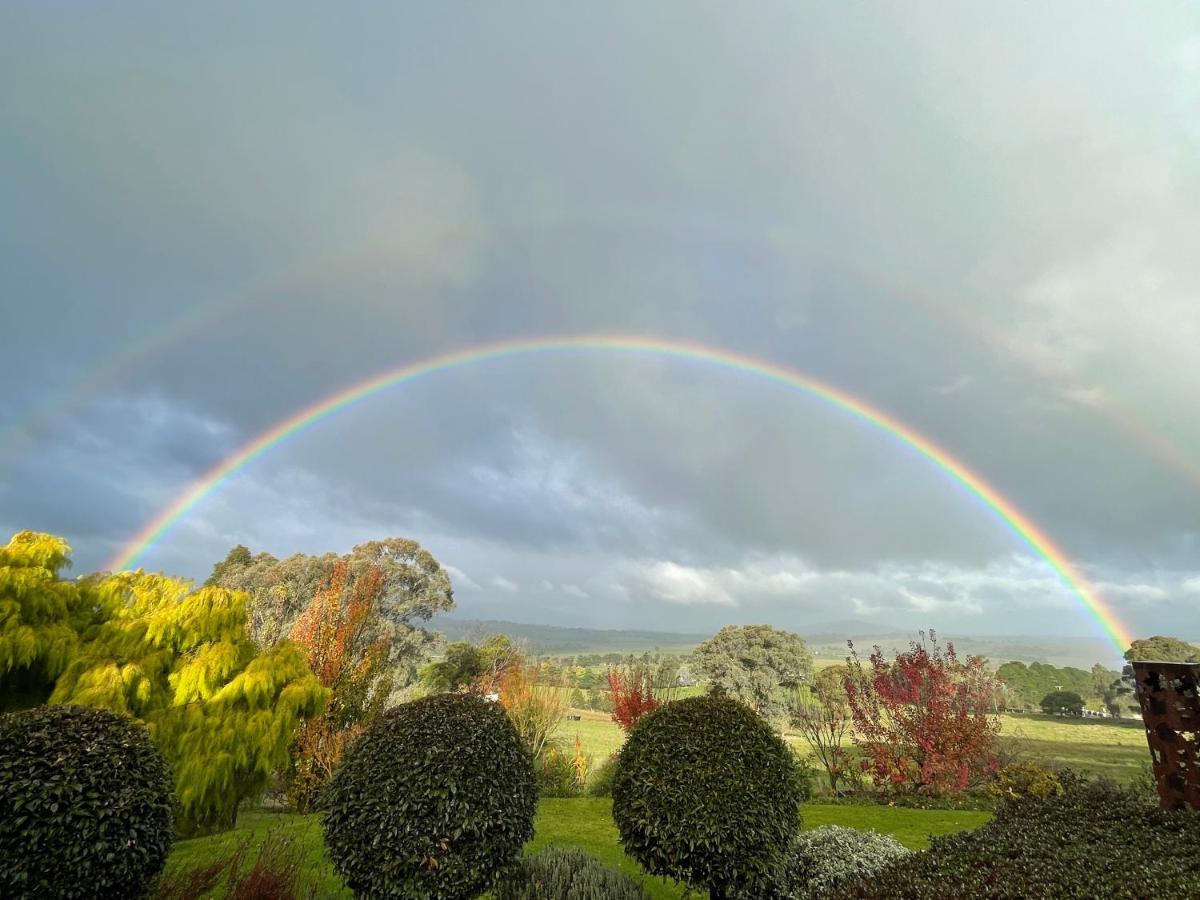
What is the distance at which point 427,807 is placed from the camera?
5.91 m

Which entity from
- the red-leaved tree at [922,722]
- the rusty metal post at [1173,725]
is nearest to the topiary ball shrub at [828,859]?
the rusty metal post at [1173,725]

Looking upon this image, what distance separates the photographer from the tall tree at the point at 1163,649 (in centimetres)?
2644

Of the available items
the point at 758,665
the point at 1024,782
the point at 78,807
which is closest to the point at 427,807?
the point at 78,807

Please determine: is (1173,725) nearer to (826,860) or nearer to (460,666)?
(826,860)

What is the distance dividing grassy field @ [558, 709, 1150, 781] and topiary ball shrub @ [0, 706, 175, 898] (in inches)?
Answer: 690

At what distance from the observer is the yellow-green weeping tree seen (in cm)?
916

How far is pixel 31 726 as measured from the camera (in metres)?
5.58

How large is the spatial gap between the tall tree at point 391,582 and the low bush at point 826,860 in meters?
28.6

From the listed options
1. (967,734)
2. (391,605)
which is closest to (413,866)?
(967,734)

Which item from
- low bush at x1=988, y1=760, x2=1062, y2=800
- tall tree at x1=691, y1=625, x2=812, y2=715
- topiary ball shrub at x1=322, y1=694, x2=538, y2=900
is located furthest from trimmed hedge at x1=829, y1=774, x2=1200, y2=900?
tall tree at x1=691, y1=625, x2=812, y2=715

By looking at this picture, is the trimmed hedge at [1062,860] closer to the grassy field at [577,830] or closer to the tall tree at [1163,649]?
the grassy field at [577,830]

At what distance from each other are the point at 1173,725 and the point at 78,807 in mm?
11693

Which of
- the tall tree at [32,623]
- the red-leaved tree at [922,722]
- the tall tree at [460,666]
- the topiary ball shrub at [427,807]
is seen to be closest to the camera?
the topiary ball shrub at [427,807]

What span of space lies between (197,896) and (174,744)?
11.0 ft
